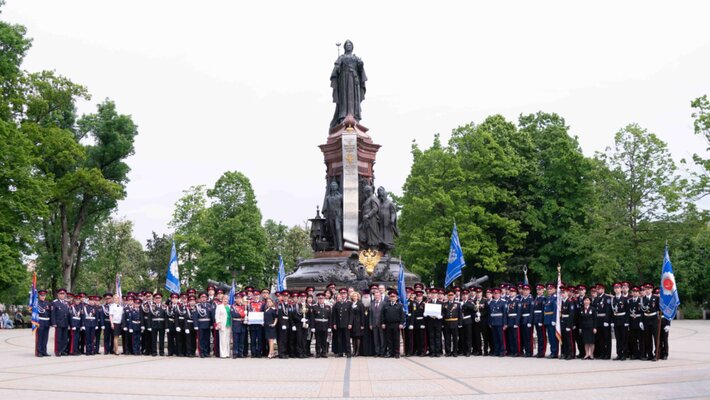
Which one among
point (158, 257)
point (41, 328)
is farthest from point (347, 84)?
point (158, 257)

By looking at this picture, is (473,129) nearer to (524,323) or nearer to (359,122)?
(359,122)

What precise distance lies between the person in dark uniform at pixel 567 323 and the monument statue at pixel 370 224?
9.38m

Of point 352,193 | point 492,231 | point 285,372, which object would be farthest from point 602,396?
point 492,231

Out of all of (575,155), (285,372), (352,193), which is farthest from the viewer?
(575,155)

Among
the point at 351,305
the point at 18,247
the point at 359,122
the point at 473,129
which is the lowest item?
the point at 351,305

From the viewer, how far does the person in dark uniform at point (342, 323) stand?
18.1m

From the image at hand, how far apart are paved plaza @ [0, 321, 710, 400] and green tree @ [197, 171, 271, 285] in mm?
36412

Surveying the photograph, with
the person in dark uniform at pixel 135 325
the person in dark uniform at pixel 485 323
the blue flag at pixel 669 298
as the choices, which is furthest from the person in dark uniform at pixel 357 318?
the blue flag at pixel 669 298

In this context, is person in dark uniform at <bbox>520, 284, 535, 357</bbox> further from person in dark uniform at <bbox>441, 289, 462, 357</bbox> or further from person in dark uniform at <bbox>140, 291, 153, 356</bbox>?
person in dark uniform at <bbox>140, 291, 153, 356</bbox>

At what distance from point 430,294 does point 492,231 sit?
27331 millimetres

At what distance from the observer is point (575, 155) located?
44656 mm

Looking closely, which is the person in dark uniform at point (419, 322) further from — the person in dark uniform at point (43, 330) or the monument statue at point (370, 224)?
the person in dark uniform at point (43, 330)

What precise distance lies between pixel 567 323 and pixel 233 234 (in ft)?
132

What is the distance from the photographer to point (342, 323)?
18156 millimetres
